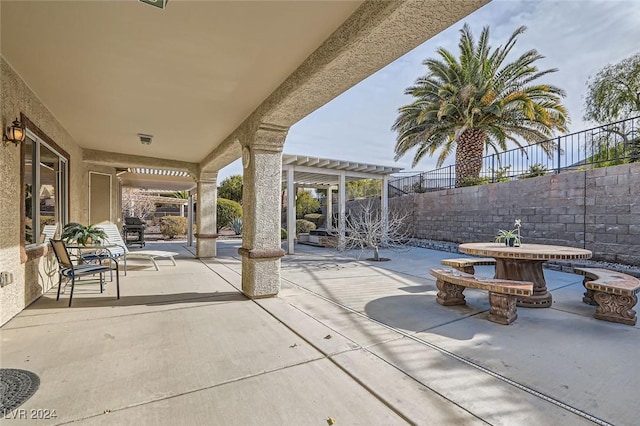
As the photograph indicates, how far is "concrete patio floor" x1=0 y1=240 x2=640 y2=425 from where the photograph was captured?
6.14ft

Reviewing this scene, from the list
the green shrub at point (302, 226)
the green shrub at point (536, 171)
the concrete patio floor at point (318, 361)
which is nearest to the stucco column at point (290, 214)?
the concrete patio floor at point (318, 361)

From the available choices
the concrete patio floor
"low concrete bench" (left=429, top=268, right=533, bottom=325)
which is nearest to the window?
the concrete patio floor

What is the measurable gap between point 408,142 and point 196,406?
35.5 feet

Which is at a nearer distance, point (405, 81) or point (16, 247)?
point (16, 247)

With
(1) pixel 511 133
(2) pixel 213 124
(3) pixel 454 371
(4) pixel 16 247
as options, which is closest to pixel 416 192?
(1) pixel 511 133

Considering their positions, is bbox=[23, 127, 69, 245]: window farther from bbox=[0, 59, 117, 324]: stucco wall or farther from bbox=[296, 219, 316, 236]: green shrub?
bbox=[296, 219, 316, 236]: green shrub

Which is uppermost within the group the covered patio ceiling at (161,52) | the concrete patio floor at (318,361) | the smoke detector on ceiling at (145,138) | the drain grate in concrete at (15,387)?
the covered patio ceiling at (161,52)

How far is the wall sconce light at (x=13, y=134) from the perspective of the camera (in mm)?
3172

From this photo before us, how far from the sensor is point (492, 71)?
9695 millimetres

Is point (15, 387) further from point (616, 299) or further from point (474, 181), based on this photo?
point (474, 181)

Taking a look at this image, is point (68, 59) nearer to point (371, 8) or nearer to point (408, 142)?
point (371, 8)

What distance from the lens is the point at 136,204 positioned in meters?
18.5

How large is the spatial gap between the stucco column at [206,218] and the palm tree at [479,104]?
6869 mm

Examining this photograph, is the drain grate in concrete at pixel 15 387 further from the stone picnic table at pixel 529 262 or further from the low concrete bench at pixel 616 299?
the low concrete bench at pixel 616 299
